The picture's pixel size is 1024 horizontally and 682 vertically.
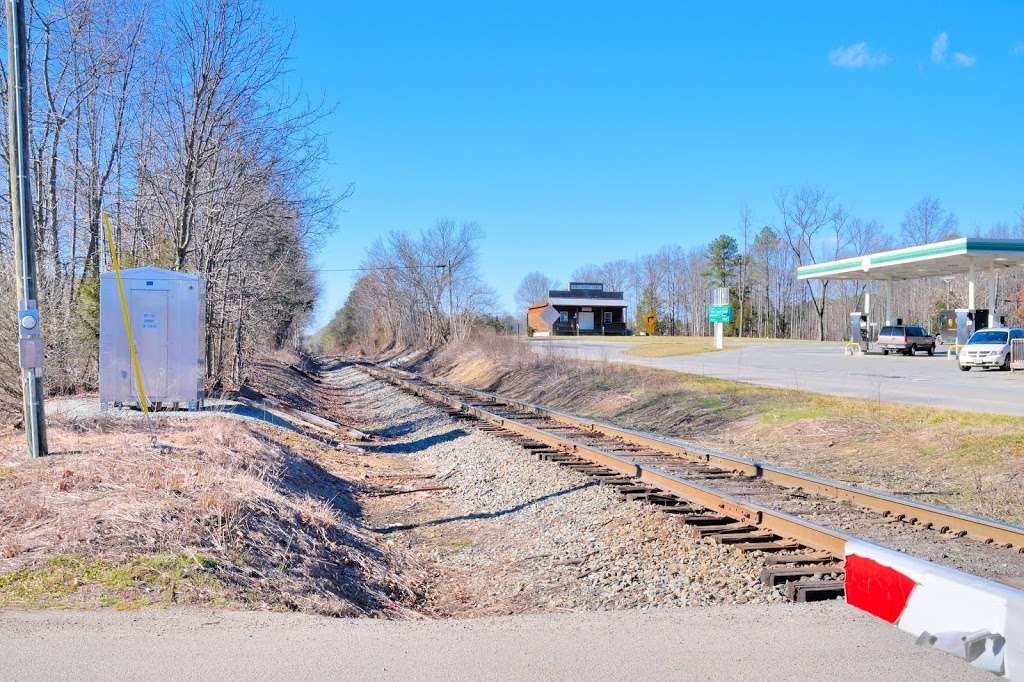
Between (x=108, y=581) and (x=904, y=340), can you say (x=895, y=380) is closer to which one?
(x=904, y=340)

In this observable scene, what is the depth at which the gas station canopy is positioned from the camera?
3697 cm

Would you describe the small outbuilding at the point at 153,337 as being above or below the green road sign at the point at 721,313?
below

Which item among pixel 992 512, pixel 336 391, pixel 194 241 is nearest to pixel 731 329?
pixel 336 391

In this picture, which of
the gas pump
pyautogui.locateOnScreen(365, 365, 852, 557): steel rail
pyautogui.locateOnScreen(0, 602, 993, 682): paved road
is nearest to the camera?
pyautogui.locateOnScreen(0, 602, 993, 682): paved road

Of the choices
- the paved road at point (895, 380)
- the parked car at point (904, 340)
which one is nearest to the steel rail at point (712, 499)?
the paved road at point (895, 380)

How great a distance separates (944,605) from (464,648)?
2497mm

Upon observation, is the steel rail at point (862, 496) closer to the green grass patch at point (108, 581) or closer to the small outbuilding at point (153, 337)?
the green grass patch at point (108, 581)

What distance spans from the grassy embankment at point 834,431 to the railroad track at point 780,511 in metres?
1.10

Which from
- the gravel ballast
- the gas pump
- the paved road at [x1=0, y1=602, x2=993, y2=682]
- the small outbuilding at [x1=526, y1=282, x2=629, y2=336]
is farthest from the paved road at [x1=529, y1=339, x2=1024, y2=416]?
the small outbuilding at [x1=526, y1=282, x2=629, y2=336]

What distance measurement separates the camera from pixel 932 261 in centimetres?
4006

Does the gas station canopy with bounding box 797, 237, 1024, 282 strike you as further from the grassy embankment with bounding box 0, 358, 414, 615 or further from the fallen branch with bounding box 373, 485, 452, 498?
the grassy embankment with bounding box 0, 358, 414, 615

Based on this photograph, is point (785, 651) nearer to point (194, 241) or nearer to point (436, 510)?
point (436, 510)

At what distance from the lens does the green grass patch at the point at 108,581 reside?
5129mm

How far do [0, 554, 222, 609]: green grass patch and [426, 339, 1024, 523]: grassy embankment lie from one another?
792 centimetres
